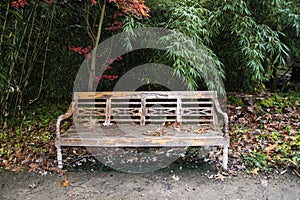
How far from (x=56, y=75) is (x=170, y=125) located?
1.92 metres

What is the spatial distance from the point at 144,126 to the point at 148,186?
2.38ft

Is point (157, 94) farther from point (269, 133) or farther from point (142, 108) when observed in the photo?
point (269, 133)

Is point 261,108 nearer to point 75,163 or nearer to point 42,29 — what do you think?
point 75,163

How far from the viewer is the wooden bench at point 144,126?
2352mm

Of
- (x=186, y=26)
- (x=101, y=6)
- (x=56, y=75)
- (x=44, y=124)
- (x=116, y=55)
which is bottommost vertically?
(x=44, y=124)

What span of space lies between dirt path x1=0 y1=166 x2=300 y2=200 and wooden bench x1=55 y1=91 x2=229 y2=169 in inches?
10.5

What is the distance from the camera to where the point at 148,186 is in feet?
7.34

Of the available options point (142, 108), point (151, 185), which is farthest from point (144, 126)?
point (151, 185)

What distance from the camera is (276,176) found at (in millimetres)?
2338

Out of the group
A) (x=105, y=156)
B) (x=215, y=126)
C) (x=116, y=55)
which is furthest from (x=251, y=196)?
(x=116, y=55)

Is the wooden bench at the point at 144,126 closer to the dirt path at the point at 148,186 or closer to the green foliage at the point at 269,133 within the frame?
the dirt path at the point at 148,186

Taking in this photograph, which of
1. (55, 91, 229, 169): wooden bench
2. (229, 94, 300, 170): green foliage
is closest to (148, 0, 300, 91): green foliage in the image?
(55, 91, 229, 169): wooden bench

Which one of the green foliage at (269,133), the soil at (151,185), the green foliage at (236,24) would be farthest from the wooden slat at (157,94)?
the soil at (151,185)

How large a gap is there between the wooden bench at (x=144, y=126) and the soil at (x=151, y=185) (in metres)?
0.24
